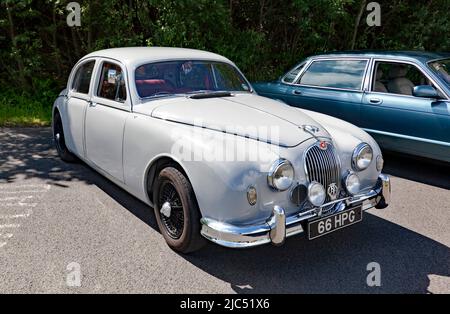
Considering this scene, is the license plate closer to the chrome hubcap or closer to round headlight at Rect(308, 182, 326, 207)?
round headlight at Rect(308, 182, 326, 207)

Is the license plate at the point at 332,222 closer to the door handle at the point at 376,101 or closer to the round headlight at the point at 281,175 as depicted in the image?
the round headlight at the point at 281,175

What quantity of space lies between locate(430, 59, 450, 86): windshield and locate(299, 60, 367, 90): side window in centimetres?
90

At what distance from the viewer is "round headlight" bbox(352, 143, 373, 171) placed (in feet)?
11.1

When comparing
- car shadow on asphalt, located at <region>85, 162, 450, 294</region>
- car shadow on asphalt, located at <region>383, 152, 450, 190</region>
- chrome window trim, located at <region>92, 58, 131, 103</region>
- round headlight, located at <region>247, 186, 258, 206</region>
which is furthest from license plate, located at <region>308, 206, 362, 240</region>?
car shadow on asphalt, located at <region>383, 152, 450, 190</region>

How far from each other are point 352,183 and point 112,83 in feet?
8.54

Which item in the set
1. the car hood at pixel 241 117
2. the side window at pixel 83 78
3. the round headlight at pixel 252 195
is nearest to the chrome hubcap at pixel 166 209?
the car hood at pixel 241 117

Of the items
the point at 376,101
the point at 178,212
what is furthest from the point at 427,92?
the point at 178,212

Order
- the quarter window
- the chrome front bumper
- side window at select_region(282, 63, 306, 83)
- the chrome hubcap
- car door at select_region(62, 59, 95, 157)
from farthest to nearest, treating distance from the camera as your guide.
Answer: side window at select_region(282, 63, 306, 83) → the quarter window → car door at select_region(62, 59, 95, 157) → the chrome hubcap → the chrome front bumper

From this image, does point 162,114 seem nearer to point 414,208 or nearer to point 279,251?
point 279,251

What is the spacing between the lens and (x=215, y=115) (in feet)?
11.2

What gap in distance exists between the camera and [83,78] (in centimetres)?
479

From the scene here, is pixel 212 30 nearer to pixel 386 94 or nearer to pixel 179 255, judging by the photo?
pixel 386 94

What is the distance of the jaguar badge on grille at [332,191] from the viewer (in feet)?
10.4
